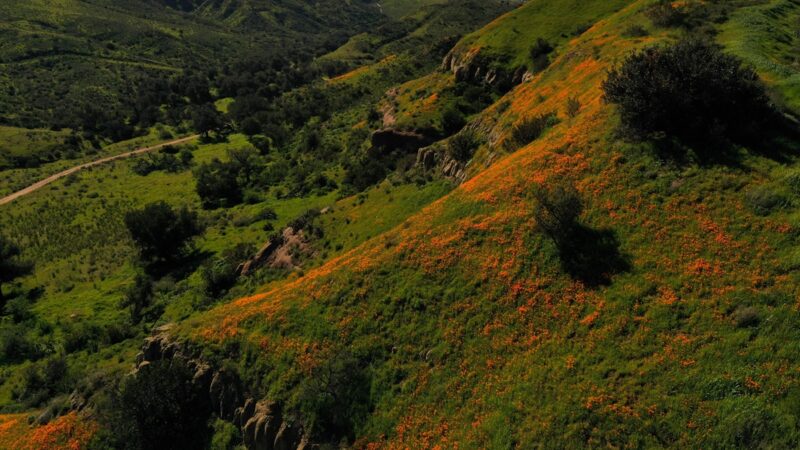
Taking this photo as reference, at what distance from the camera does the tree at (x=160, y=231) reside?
2685 inches

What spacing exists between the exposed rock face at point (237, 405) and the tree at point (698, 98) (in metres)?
32.0

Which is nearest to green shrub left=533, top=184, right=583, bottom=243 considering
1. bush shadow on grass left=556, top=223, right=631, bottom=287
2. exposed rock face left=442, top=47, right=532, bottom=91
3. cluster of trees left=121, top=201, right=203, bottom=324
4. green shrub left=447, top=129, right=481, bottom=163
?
bush shadow on grass left=556, top=223, right=631, bottom=287

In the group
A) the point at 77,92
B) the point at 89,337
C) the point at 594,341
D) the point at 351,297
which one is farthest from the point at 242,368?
the point at 77,92

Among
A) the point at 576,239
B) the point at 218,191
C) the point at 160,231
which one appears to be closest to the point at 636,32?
the point at 576,239

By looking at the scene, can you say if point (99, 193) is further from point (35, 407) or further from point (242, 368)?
point (242, 368)

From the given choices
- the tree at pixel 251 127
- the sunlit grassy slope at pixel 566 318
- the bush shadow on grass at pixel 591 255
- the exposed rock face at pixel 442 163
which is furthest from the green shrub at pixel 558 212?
the tree at pixel 251 127

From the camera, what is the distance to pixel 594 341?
912 inches

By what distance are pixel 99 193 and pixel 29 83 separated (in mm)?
141408

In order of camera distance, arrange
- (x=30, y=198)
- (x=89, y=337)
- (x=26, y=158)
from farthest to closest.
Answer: (x=26, y=158) → (x=30, y=198) → (x=89, y=337)

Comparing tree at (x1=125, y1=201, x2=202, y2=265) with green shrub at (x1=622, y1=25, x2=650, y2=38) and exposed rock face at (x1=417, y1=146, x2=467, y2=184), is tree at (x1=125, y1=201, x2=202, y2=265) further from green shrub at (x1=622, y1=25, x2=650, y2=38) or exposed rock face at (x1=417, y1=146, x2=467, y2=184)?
green shrub at (x1=622, y1=25, x2=650, y2=38)

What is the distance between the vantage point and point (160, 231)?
68.7 metres

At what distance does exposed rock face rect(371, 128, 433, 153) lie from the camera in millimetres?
77188

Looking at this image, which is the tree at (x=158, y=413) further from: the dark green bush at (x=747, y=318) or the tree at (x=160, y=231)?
the tree at (x=160, y=231)

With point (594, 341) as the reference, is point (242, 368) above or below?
above
